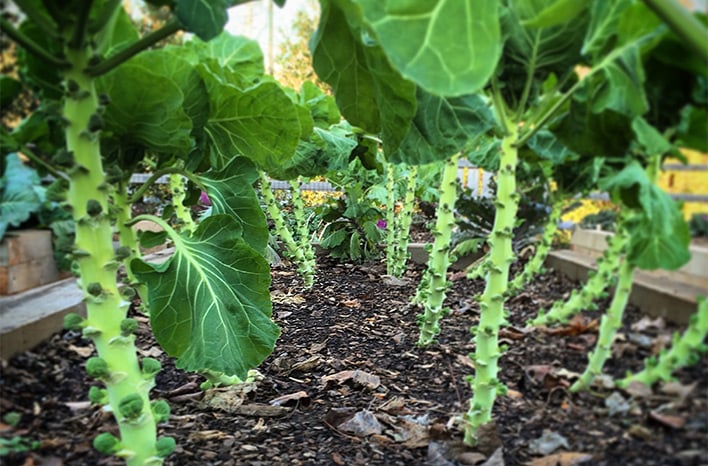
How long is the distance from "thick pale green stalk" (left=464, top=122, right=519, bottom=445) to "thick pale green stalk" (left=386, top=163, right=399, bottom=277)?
531 millimetres

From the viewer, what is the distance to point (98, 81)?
629 millimetres

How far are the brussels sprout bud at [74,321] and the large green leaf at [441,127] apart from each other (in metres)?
0.43

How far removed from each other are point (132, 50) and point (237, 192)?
0.39 meters

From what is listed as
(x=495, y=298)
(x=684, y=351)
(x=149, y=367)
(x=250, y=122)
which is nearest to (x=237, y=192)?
(x=250, y=122)

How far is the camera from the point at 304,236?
1.17 m

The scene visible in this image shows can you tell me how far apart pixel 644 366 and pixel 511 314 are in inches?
7.3

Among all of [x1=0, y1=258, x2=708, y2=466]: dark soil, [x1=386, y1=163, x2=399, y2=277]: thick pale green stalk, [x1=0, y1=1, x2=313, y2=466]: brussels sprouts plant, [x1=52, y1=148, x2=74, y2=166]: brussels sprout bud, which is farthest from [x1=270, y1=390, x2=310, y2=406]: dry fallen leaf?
[x1=52, y1=148, x2=74, y2=166]: brussels sprout bud

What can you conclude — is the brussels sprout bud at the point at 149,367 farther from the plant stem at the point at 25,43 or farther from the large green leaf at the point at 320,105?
the large green leaf at the point at 320,105

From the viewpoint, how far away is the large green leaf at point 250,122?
0.87m

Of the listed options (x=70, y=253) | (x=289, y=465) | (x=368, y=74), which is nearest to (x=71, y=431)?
(x=70, y=253)

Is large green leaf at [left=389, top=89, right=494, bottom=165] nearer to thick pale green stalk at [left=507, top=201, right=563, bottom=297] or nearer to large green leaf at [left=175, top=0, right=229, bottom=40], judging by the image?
thick pale green stalk at [left=507, top=201, right=563, bottom=297]

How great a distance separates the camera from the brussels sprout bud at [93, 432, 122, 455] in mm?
572

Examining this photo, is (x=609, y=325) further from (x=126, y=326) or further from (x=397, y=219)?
(x=397, y=219)

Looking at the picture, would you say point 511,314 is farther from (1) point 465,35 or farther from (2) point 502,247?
(1) point 465,35
